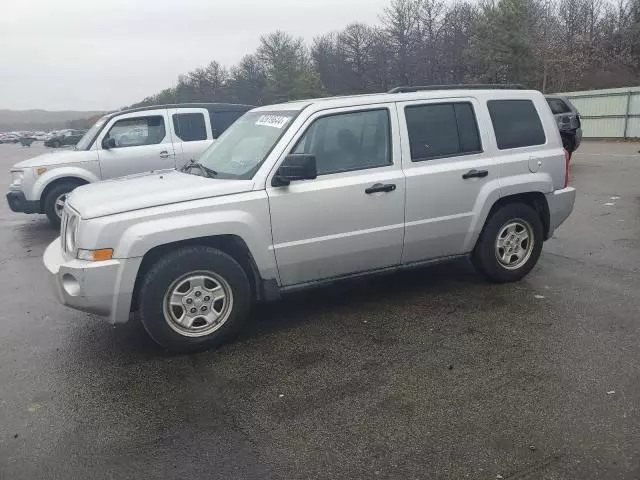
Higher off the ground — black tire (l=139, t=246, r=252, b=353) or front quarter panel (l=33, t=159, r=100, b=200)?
front quarter panel (l=33, t=159, r=100, b=200)

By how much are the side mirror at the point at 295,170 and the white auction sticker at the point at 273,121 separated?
504mm

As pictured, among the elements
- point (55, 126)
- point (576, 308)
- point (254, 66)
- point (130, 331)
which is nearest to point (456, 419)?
point (576, 308)

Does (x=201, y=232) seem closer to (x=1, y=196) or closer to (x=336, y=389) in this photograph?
(x=336, y=389)

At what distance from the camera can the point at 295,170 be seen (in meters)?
4.27

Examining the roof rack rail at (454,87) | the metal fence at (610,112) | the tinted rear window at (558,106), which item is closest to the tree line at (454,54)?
the metal fence at (610,112)

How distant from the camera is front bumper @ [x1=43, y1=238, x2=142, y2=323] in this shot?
396 cm

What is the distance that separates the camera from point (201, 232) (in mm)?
4164

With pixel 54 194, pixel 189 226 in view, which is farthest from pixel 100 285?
pixel 54 194

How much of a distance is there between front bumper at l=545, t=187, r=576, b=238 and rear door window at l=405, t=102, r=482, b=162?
1.03 meters

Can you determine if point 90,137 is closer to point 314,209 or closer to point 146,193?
point 146,193

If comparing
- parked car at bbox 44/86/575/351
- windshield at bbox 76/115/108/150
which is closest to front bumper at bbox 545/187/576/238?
parked car at bbox 44/86/575/351

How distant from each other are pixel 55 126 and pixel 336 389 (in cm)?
13894

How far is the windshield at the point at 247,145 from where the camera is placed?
4.62 meters

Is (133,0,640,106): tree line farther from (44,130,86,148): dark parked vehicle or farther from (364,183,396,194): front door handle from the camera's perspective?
(364,183,396,194): front door handle
